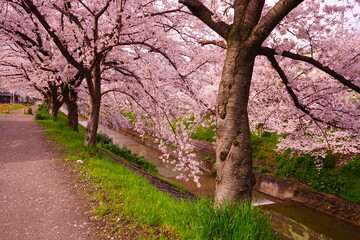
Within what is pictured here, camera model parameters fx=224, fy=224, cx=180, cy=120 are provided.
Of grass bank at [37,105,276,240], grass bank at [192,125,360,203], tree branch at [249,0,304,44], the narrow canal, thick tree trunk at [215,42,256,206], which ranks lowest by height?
the narrow canal

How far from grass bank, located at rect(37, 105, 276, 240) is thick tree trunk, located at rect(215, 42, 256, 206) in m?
0.28

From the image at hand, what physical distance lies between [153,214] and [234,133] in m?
1.98

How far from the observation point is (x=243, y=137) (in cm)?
335

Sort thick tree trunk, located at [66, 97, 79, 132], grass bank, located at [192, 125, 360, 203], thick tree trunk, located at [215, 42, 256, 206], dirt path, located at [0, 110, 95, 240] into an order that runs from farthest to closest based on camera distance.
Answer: thick tree trunk, located at [66, 97, 79, 132]
grass bank, located at [192, 125, 360, 203]
dirt path, located at [0, 110, 95, 240]
thick tree trunk, located at [215, 42, 256, 206]

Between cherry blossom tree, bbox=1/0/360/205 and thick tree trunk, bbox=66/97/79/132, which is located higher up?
cherry blossom tree, bbox=1/0/360/205

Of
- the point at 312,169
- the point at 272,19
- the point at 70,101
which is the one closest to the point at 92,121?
the point at 70,101

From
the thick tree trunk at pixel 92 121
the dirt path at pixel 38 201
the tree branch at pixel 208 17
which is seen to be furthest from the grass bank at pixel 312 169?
the dirt path at pixel 38 201

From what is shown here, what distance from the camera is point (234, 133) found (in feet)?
11.0

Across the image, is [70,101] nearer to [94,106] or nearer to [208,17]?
[94,106]

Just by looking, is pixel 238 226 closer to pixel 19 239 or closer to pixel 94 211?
pixel 94 211

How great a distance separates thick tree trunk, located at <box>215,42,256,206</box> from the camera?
10.8 ft

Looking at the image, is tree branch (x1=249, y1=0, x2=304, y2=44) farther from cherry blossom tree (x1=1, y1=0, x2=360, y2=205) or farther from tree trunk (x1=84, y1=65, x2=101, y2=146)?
tree trunk (x1=84, y1=65, x2=101, y2=146)

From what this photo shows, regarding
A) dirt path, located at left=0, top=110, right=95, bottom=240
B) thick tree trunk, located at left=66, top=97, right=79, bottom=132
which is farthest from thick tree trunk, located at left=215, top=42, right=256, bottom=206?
thick tree trunk, located at left=66, top=97, right=79, bottom=132

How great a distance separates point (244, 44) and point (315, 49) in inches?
102
